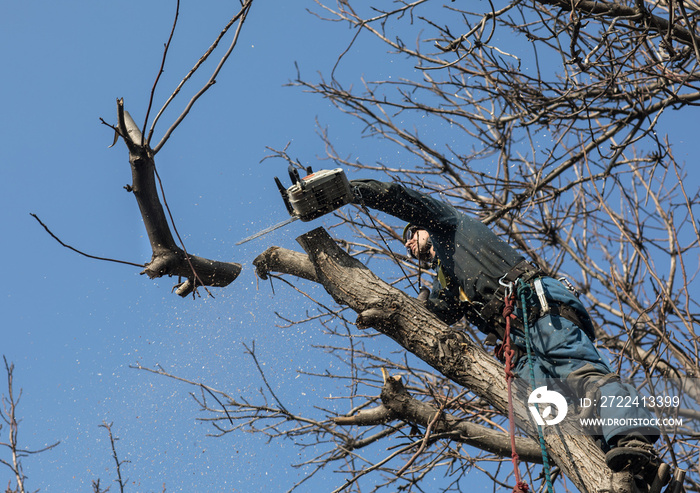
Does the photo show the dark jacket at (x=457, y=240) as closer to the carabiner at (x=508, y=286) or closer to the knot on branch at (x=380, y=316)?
the carabiner at (x=508, y=286)

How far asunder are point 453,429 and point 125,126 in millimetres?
2564

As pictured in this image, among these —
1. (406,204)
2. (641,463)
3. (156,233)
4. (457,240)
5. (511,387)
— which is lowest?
(641,463)

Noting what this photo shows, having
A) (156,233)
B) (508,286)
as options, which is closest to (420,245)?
(508,286)

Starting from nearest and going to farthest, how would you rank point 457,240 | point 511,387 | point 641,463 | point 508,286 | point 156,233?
point 641,463 → point 511,387 → point 156,233 → point 508,286 → point 457,240

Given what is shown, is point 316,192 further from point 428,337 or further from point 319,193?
point 428,337

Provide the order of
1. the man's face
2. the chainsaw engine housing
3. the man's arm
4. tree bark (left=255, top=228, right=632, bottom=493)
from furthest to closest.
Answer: the man's face → the man's arm → the chainsaw engine housing → tree bark (left=255, top=228, right=632, bottom=493)

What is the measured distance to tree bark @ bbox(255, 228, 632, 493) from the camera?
3.16 m

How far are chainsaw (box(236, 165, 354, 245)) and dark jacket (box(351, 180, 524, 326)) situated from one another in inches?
6.4

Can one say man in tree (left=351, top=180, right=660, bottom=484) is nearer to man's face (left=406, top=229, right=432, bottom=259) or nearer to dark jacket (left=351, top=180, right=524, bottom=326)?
dark jacket (left=351, top=180, right=524, bottom=326)

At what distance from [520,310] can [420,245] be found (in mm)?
1031

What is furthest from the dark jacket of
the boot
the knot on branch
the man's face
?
the boot

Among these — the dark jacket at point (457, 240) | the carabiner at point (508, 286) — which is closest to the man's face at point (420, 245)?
the dark jacket at point (457, 240)

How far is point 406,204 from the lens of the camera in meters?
4.04

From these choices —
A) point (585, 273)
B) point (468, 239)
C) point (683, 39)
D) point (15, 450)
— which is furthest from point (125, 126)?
point (585, 273)
